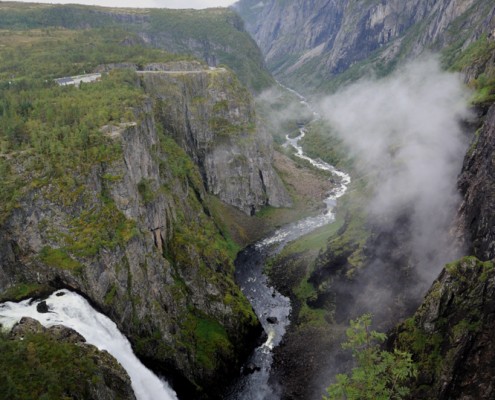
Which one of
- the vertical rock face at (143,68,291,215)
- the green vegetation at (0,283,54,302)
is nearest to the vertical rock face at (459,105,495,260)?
the green vegetation at (0,283,54,302)

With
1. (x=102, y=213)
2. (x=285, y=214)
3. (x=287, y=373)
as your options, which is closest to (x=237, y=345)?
(x=287, y=373)

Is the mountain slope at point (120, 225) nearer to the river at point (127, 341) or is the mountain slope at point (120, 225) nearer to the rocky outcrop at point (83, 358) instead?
the river at point (127, 341)

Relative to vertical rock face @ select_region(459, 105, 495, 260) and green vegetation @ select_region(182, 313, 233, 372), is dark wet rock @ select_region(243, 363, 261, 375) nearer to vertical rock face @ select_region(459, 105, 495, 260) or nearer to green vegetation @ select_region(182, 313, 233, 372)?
green vegetation @ select_region(182, 313, 233, 372)

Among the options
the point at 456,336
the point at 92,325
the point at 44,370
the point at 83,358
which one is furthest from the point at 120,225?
the point at 456,336

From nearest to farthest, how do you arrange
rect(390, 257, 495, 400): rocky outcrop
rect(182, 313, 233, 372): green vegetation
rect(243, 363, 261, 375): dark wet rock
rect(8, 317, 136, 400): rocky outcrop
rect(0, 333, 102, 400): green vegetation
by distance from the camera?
rect(0, 333, 102, 400): green vegetation
rect(8, 317, 136, 400): rocky outcrop
rect(390, 257, 495, 400): rocky outcrop
rect(182, 313, 233, 372): green vegetation
rect(243, 363, 261, 375): dark wet rock

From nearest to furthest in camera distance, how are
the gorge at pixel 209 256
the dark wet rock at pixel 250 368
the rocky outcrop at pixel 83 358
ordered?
the rocky outcrop at pixel 83 358, the gorge at pixel 209 256, the dark wet rock at pixel 250 368

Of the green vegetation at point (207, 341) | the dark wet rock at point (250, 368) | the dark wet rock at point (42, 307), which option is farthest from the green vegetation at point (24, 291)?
the dark wet rock at point (250, 368)
